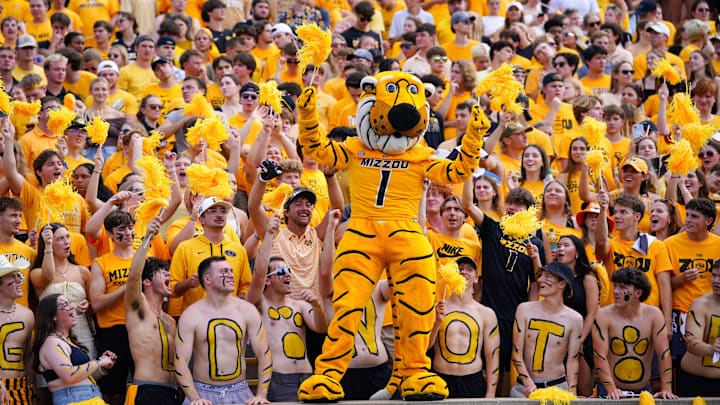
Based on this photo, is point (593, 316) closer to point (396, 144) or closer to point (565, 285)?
point (565, 285)

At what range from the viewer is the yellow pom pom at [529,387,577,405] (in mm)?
7113

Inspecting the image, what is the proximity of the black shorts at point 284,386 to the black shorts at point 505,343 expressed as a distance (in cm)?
164

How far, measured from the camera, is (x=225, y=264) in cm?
732

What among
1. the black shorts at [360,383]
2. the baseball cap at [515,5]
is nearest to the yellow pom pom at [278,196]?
the black shorts at [360,383]

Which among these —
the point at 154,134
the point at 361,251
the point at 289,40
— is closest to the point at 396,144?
the point at 361,251

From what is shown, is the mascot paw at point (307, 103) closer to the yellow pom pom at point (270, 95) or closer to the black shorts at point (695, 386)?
the yellow pom pom at point (270, 95)

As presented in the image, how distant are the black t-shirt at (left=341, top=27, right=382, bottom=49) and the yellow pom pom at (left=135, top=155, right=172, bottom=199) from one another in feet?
19.3

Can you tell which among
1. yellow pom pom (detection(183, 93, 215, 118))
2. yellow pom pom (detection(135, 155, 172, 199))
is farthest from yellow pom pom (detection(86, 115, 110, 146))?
yellow pom pom (detection(135, 155, 172, 199))

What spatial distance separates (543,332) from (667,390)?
41.2 inches

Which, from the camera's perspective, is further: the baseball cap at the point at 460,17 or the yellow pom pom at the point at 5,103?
the baseball cap at the point at 460,17

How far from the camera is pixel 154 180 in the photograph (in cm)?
786

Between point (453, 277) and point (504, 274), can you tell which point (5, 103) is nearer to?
point (453, 277)

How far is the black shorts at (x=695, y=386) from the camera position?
7617mm

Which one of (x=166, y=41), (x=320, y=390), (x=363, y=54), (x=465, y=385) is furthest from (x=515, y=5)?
(x=320, y=390)
